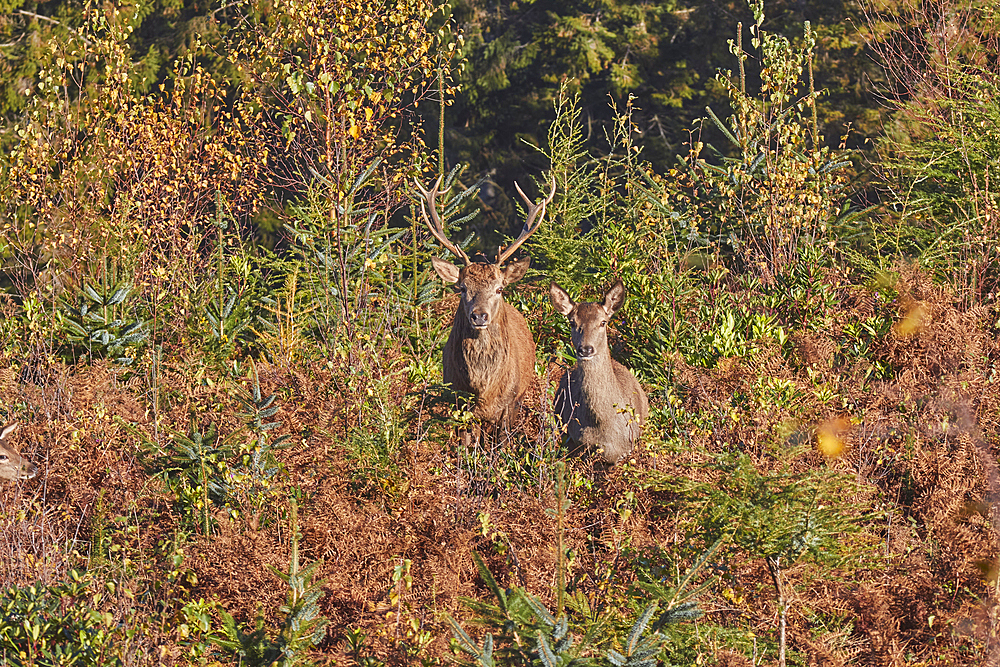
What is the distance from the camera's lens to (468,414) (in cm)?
707

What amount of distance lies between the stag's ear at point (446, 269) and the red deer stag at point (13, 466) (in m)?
3.15

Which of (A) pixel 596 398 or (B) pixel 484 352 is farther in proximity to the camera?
(B) pixel 484 352

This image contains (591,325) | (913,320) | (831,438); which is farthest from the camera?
(913,320)

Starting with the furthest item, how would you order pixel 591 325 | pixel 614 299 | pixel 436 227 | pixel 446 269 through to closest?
pixel 436 227
pixel 446 269
pixel 614 299
pixel 591 325

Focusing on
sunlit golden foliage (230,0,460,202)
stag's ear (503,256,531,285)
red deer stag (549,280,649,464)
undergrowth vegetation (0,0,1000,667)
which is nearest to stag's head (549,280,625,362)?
red deer stag (549,280,649,464)

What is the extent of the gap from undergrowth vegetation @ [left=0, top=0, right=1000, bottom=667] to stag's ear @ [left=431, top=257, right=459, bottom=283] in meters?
0.58

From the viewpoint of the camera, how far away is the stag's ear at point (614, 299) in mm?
7141

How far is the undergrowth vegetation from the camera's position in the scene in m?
5.08

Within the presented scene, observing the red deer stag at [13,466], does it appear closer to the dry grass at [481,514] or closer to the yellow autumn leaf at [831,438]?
the dry grass at [481,514]

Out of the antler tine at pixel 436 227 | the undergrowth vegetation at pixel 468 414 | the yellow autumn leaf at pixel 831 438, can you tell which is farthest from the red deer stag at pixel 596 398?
the antler tine at pixel 436 227

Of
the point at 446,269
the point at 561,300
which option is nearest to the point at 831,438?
the point at 561,300

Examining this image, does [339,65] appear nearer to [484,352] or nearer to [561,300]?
[484,352]

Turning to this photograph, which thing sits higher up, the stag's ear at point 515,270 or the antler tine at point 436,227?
the antler tine at point 436,227

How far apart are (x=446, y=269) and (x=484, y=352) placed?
96 centimetres
